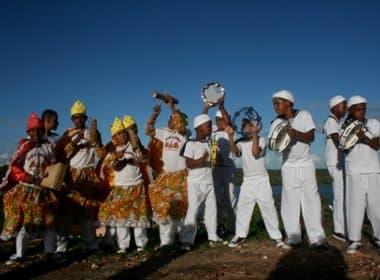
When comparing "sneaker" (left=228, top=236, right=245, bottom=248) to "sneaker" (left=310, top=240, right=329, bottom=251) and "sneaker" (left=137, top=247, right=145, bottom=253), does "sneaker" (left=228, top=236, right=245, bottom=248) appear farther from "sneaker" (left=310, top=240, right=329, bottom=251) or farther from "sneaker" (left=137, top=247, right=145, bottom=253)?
"sneaker" (left=137, top=247, right=145, bottom=253)

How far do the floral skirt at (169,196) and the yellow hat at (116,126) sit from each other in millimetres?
1158

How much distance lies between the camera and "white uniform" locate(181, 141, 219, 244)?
7.36 meters

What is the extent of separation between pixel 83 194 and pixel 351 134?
4.58 m

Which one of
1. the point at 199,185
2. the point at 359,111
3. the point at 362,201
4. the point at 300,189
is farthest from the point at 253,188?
the point at 359,111

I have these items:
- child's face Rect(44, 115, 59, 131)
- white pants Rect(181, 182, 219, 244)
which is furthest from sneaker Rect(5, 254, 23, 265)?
white pants Rect(181, 182, 219, 244)

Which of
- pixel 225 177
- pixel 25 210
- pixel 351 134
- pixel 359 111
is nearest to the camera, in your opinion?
pixel 25 210

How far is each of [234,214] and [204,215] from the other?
104cm

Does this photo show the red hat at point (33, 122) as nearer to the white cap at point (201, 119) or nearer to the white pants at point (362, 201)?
the white cap at point (201, 119)

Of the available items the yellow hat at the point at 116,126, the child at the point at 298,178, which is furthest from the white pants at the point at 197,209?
A: the yellow hat at the point at 116,126

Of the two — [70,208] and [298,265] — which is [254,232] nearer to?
[298,265]

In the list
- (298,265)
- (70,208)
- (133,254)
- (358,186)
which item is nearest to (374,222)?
(358,186)

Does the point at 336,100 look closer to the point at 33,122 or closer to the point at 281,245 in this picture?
the point at 281,245

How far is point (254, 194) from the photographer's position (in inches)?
296

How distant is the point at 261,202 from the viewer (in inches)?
293
